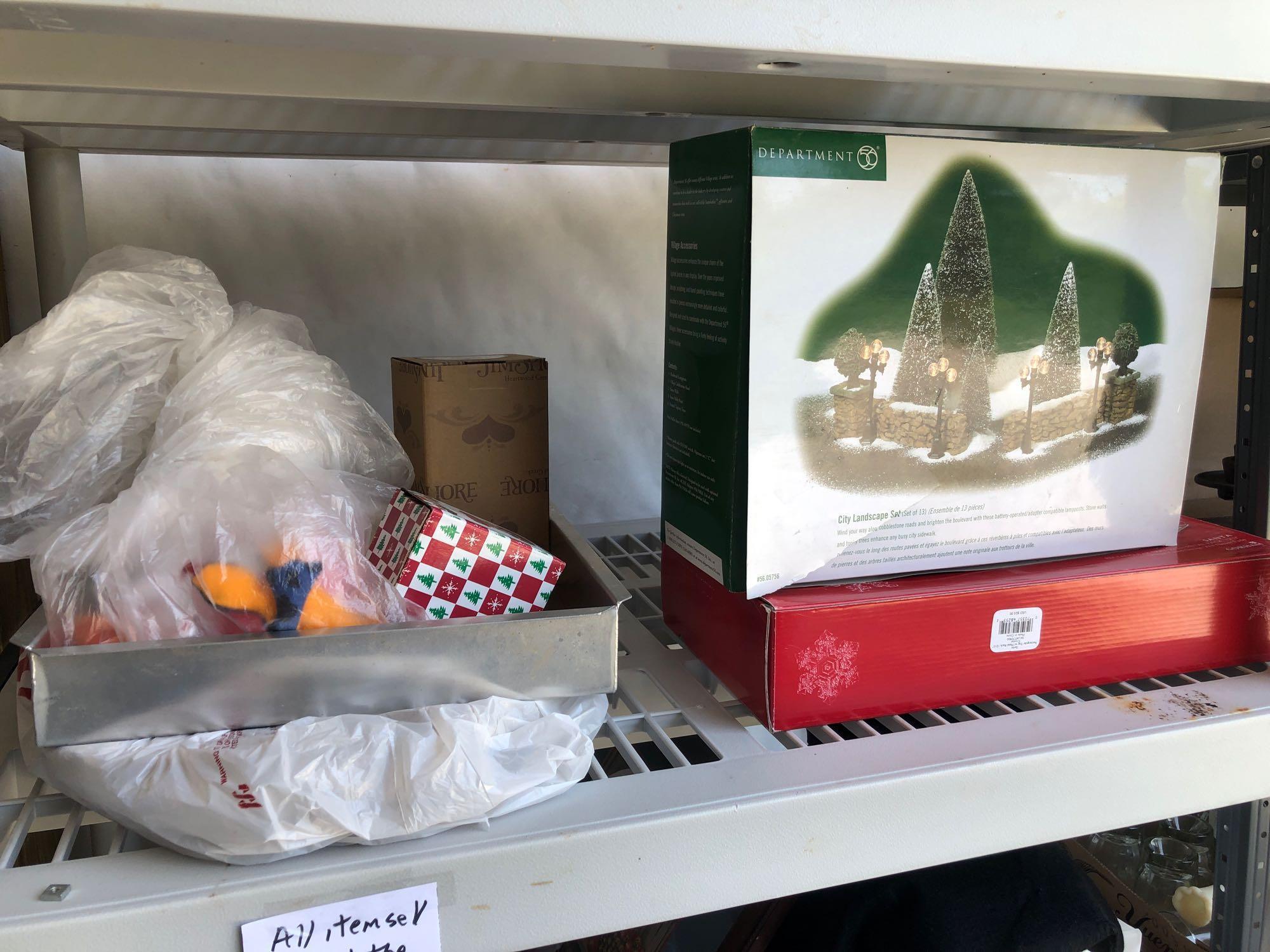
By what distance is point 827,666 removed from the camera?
0.57 meters

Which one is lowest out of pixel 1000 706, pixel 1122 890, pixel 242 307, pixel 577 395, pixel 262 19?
pixel 1122 890

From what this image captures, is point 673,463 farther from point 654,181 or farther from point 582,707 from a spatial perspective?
point 654,181

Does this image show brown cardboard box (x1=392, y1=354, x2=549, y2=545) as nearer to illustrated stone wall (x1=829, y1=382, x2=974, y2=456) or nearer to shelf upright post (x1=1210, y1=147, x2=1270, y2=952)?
illustrated stone wall (x1=829, y1=382, x2=974, y2=456)

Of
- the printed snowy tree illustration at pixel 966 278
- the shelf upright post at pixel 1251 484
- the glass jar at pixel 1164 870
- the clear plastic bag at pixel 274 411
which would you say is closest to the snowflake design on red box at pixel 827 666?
the printed snowy tree illustration at pixel 966 278

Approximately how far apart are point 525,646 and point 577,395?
70cm

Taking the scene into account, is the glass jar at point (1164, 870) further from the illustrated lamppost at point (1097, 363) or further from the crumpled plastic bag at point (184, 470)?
the crumpled plastic bag at point (184, 470)

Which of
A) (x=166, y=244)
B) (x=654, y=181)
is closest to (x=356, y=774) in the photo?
(x=166, y=244)

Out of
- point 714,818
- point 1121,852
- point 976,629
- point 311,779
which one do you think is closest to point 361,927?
point 311,779

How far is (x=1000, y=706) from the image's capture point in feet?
2.06

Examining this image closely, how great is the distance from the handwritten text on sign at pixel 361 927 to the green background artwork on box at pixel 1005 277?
0.36 metres

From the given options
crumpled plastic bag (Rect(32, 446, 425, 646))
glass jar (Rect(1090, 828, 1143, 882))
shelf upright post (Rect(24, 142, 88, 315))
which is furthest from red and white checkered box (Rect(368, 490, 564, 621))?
glass jar (Rect(1090, 828, 1143, 882))

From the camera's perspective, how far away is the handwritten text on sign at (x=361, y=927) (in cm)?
42

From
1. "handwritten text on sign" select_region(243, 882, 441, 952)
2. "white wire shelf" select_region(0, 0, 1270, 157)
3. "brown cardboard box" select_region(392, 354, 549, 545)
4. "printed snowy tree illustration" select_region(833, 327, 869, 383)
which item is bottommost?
"handwritten text on sign" select_region(243, 882, 441, 952)

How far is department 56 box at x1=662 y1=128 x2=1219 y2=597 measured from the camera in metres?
0.55
